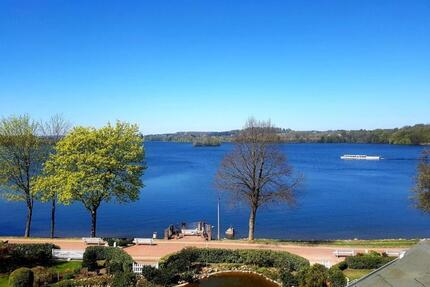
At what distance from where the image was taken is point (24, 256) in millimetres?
27906

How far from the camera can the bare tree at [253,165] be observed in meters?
37.2

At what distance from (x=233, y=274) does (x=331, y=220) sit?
3348cm

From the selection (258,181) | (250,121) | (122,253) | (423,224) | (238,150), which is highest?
(250,121)

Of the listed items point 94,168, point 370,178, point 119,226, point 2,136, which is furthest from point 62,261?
point 370,178

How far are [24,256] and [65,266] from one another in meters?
2.69

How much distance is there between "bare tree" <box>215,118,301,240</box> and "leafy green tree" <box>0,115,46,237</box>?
16.3m

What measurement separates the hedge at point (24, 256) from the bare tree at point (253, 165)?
48.5 feet

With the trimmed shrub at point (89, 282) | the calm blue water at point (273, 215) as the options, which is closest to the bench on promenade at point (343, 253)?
the calm blue water at point (273, 215)

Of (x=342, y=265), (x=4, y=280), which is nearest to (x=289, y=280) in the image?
(x=342, y=265)

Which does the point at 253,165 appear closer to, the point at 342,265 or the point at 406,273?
the point at 342,265

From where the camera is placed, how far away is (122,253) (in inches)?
1084

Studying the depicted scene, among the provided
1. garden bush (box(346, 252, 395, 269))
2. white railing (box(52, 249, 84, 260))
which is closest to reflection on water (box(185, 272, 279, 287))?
garden bush (box(346, 252, 395, 269))

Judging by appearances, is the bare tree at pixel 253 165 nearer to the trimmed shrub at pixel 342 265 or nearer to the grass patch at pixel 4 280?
the trimmed shrub at pixel 342 265

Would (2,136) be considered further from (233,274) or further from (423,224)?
(423,224)
